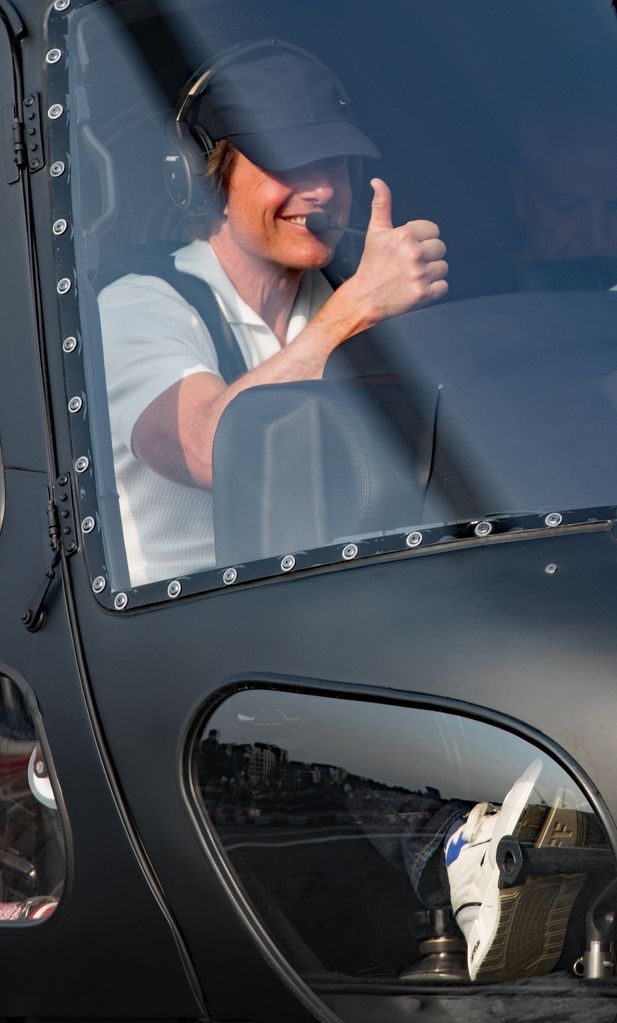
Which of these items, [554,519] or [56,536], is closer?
[554,519]

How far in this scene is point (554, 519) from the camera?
66.6 inches

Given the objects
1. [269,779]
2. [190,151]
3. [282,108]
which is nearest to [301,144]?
[282,108]

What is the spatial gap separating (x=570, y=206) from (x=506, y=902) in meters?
0.96

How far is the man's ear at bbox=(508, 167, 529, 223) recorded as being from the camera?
1.97m

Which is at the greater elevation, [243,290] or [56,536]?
[243,290]

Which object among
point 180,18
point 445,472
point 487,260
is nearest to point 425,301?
point 487,260

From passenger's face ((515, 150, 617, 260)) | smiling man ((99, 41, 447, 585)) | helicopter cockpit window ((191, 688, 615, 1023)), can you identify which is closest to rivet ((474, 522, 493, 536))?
helicopter cockpit window ((191, 688, 615, 1023))

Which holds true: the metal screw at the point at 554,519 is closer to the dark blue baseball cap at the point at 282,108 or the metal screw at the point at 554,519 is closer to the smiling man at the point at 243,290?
the smiling man at the point at 243,290

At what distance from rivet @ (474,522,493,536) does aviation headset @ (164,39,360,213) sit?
0.66m

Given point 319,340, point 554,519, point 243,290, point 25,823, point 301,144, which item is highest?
point 301,144

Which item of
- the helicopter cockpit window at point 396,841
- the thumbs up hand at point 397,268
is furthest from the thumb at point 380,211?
the helicopter cockpit window at point 396,841

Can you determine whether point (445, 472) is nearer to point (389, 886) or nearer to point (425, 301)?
point (425, 301)

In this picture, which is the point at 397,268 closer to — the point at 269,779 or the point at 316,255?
the point at 316,255

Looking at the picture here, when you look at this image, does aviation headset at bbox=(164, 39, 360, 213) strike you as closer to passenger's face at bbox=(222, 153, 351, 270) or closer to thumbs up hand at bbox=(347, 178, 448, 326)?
passenger's face at bbox=(222, 153, 351, 270)
